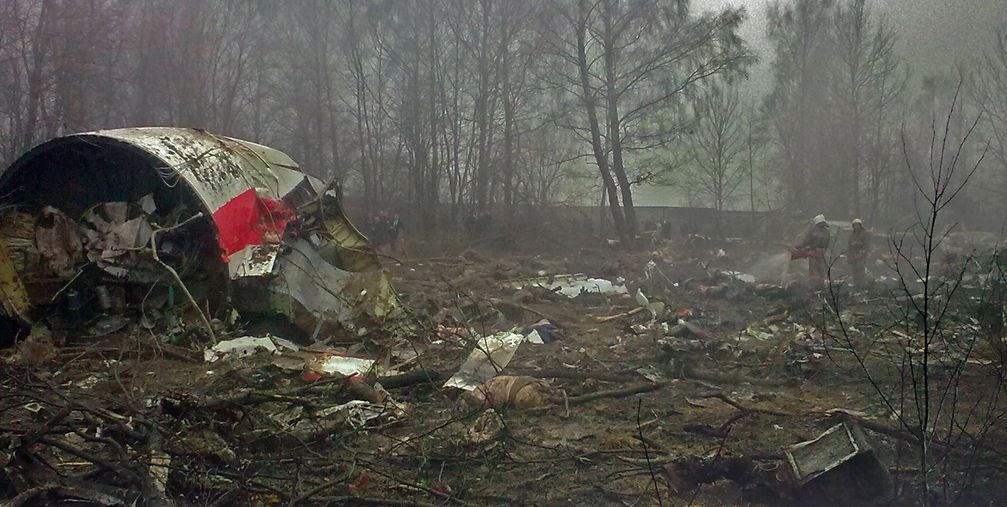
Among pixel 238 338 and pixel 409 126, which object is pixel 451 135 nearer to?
pixel 409 126

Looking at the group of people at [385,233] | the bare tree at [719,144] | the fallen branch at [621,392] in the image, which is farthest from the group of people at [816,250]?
the bare tree at [719,144]

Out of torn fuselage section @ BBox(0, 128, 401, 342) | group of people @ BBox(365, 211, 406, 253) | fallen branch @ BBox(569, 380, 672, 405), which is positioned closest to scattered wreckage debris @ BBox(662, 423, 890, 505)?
fallen branch @ BBox(569, 380, 672, 405)

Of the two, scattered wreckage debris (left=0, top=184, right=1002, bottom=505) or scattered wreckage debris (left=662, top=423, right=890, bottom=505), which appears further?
scattered wreckage debris (left=0, top=184, right=1002, bottom=505)

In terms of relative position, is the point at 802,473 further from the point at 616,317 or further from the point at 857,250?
the point at 857,250

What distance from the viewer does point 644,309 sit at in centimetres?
918

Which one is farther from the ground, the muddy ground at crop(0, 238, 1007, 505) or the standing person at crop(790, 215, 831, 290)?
the standing person at crop(790, 215, 831, 290)

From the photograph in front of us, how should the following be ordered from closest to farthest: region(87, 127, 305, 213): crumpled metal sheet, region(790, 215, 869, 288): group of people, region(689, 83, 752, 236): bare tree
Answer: region(87, 127, 305, 213): crumpled metal sheet
region(790, 215, 869, 288): group of people
region(689, 83, 752, 236): bare tree

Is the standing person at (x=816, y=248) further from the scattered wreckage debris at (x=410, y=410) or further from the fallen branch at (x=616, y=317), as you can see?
the fallen branch at (x=616, y=317)

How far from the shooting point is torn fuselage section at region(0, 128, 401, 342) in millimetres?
7191

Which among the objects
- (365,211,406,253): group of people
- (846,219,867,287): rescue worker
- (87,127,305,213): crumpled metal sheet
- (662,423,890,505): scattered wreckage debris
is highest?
(87,127,305,213): crumpled metal sheet

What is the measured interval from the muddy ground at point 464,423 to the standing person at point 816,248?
2.59 meters

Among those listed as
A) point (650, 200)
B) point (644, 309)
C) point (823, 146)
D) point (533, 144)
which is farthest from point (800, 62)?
point (644, 309)

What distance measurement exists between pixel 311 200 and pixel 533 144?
16.8 metres

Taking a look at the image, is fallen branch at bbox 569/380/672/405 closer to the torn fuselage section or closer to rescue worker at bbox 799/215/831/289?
Result: the torn fuselage section
